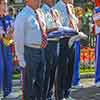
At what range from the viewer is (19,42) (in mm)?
6512

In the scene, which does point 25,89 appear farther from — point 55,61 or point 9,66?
point 9,66

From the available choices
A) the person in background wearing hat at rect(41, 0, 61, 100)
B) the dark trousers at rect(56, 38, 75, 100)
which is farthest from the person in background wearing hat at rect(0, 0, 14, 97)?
the dark trousers at rect(56, 38, 75, 100)

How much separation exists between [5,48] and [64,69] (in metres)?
1.16

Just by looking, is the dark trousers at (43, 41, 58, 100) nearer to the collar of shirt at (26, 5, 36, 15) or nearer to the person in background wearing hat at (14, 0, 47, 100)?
the person in background wearing hat at (14, 0, 47, 100)

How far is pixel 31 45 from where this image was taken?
6586 mm

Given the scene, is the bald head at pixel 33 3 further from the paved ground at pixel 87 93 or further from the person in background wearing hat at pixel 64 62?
the paved ground at pixel 87 93

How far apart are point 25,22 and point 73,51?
200 centimetres

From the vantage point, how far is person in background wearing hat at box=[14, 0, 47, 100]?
6496 millimetres

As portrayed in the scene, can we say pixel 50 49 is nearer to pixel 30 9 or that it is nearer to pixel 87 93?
pixel 30 9

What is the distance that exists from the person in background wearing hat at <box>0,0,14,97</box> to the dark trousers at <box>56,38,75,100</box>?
Answer: 104cm

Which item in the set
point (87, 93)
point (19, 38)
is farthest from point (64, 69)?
point (19, 38)

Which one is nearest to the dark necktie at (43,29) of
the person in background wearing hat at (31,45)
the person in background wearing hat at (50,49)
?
the person in background wearing hat at (31,45)

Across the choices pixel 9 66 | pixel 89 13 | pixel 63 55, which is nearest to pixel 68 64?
pixel 63 55

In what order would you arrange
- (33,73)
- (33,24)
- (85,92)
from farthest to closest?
(85,92), (33,73), (33,24)
